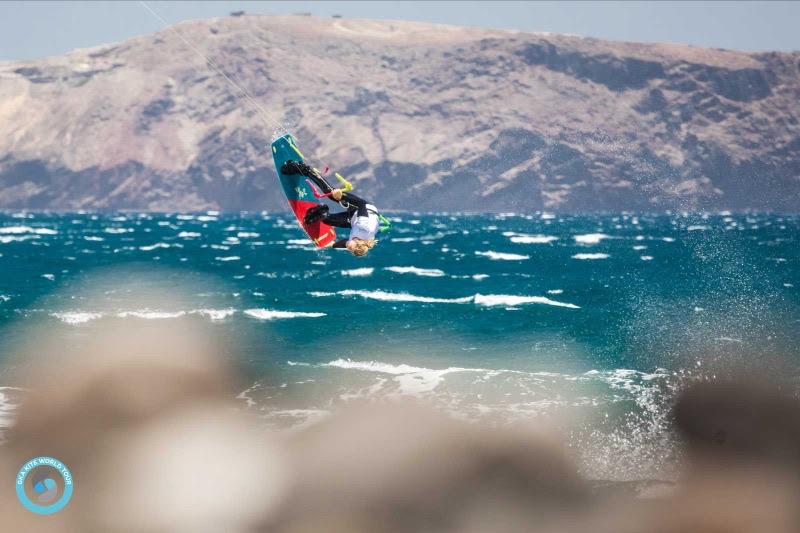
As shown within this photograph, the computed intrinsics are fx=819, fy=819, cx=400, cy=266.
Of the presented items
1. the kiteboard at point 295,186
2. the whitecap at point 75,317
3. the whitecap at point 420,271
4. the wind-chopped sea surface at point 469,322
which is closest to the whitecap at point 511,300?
the wind-chopped sea surface at point 469,322

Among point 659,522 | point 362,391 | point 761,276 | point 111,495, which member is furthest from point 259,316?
point 761,276

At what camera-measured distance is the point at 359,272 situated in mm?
55219

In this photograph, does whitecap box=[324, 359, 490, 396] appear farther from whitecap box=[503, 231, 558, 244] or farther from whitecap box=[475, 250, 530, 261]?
whitecap box=[503, 231, 558, 244]

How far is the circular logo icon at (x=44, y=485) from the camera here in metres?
14.9

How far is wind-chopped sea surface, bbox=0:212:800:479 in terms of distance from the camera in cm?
2234

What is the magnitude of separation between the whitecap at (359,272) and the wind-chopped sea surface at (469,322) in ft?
1.09

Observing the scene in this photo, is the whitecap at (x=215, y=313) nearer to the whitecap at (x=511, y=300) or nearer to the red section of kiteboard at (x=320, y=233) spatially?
the whitecap at (x=511, y=300)

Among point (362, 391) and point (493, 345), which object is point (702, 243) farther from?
point (362, 391)

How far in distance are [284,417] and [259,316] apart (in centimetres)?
1606

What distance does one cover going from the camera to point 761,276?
50.0m

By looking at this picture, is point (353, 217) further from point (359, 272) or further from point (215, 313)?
point (359, 272)

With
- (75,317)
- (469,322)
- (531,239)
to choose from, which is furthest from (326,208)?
(531,239)

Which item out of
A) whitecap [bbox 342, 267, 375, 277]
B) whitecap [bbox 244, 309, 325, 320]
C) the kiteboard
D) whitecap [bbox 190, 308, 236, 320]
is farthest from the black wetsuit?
whitecap [bbox 342, 267, 375, 277]

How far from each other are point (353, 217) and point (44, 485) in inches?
345
